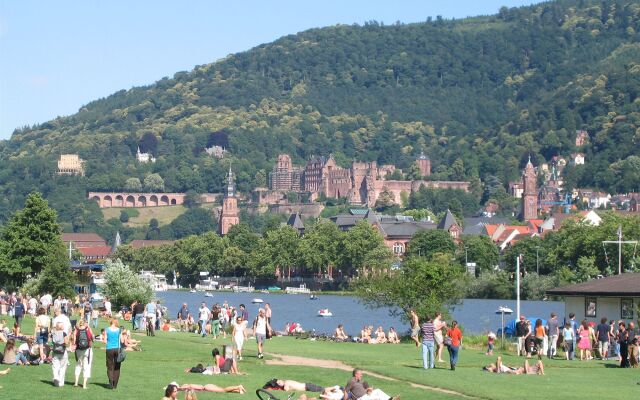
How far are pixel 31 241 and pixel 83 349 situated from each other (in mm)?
40834

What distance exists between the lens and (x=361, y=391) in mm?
27094

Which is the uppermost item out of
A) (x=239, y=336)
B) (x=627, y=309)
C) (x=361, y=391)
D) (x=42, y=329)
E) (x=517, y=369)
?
(x=627, y=309)

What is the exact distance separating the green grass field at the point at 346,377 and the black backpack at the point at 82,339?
83 centimetres

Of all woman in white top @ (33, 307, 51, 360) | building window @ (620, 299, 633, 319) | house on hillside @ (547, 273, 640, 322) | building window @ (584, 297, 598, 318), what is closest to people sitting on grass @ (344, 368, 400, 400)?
woman in white top @ (33, 307, 51, 360)

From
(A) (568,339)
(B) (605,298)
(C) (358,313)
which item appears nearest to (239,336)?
(A) (568,339)

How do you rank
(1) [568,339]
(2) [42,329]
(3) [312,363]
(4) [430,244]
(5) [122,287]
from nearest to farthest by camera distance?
(2) [42,329]
(3) [312,363]
(1) [568,339]
(5) [122,287]
(4) [430,244]

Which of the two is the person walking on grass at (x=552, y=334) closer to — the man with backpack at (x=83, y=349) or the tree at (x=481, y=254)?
the man with backpack at (x=83, y=349)

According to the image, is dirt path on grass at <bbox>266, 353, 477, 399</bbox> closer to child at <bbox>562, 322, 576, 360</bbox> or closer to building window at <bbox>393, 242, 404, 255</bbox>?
child at <bbox>562, 322, 576, 360</bbox>

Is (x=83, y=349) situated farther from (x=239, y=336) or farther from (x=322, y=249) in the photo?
(x=322, y=249)

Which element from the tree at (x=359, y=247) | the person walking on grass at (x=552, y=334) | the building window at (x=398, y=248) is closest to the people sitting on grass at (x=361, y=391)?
the person walking on grass at (x=552, y=334)

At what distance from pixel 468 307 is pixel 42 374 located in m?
77.0

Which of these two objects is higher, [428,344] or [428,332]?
[428,332]

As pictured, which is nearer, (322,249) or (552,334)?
(552,334)

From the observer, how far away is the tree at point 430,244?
154m
